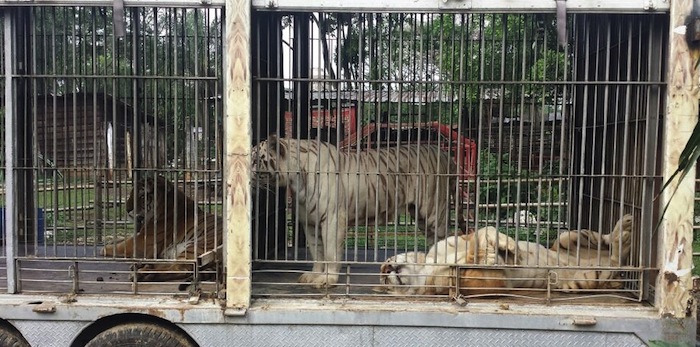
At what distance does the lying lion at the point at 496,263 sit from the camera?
3961 mm

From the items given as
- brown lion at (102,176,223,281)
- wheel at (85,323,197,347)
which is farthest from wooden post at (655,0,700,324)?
brown lion at (102,176,223,281)

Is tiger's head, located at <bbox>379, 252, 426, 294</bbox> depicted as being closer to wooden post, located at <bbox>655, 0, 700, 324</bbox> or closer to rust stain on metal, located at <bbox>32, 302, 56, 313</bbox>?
wooden post, located at <bbox>655, 0, 700, 324</bbox>

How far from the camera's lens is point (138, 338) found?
3752 millimetres

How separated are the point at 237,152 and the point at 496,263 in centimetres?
181

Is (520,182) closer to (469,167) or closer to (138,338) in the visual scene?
(469,167)

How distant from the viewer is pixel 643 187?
3.83m

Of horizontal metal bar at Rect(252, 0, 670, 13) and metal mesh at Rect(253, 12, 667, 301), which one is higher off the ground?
horizontal metal bar at Rect(252, 0, 670, 13)

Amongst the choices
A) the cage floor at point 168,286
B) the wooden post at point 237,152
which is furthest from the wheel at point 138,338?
the wooden post at point 237,152

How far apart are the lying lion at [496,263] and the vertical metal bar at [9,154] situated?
7.87ft

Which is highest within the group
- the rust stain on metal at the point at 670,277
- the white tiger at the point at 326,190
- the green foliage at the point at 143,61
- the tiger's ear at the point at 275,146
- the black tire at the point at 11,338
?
the green foliage at the point at 143,61

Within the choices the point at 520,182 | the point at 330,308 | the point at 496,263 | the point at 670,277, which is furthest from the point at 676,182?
the point at 330,308

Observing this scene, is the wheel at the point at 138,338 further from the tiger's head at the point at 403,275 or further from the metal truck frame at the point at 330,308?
the tiger's head at the point at 403,275

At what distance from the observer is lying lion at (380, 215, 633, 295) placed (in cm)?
396

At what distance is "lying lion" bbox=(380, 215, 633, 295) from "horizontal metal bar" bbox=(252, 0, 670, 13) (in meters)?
1.39
